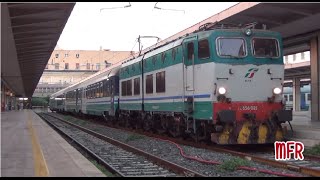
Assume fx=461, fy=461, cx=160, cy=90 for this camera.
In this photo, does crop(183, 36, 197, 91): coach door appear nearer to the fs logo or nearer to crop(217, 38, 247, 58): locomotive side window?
crop(217, 38, 247, 58): locomotive side window

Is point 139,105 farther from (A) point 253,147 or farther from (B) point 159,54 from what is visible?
(A) point 253,147

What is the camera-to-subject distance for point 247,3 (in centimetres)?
1712

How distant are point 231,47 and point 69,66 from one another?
98.2 metres

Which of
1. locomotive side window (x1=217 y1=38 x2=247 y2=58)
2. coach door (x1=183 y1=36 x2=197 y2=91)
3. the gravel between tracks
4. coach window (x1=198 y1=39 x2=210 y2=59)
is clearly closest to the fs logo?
locomotive side window (x1=217 y1=38 x2=247 y2=58)

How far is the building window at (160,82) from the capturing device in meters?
16.5

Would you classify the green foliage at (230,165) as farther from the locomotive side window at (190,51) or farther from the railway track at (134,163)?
the locomotive side window at (190,51)

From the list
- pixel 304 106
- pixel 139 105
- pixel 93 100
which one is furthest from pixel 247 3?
pixel 304 106

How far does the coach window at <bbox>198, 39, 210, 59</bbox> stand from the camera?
13375mm

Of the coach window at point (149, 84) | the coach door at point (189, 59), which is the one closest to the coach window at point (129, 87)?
the coach window at point (149, 84)

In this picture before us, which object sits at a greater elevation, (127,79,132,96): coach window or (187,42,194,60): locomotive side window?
(187,42,194,60): locomotive side window

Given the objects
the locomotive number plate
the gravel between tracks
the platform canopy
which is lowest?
the gravel between tracks

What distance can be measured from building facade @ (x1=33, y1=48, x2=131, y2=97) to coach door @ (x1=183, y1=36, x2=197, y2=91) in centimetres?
7580

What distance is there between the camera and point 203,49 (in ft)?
44.5

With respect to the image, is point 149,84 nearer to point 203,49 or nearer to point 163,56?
point 163,56
